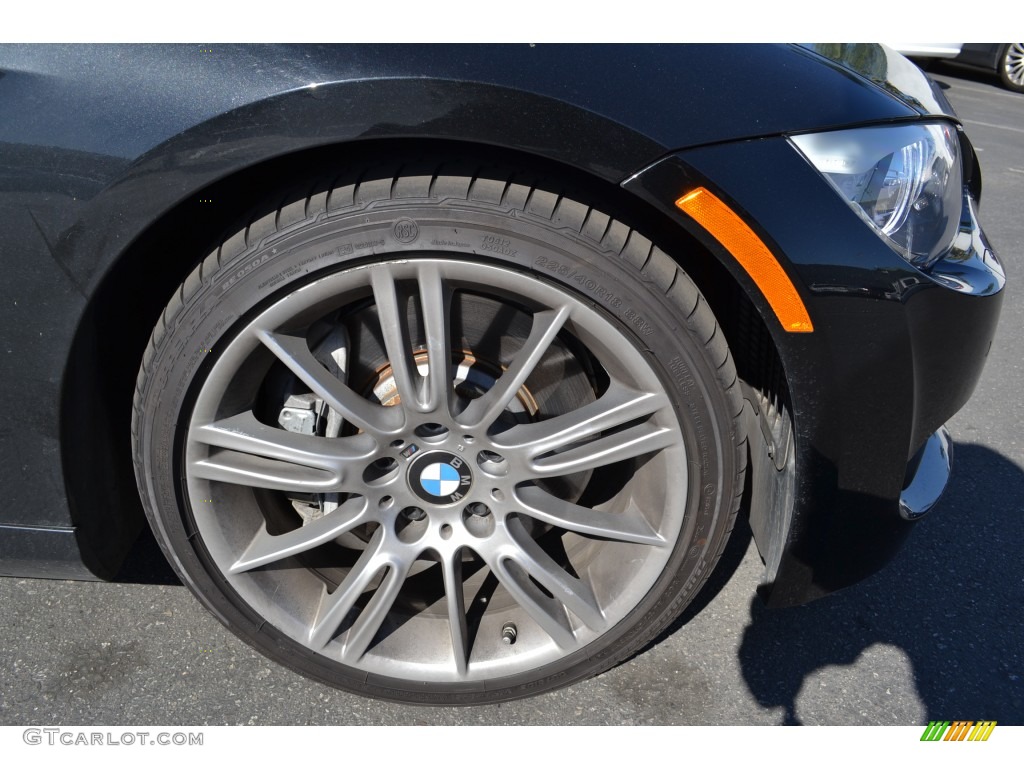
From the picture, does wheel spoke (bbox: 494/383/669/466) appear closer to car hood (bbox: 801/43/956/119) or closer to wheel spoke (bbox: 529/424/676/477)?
wheel spoke (bbox: 529/424/676/477)

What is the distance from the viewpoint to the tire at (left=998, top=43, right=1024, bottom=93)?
29.3 ft

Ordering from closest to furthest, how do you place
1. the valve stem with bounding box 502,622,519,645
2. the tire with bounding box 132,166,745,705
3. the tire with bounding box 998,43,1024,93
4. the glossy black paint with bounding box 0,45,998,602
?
the glossy black paint with bounding box 0,45,998,602, the tire with bounding box 132,166,745,705, the valve stem with bounding box 502,622,519,645, the tire with bounding box 998,43,1024,93

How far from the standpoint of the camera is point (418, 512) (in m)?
1.78

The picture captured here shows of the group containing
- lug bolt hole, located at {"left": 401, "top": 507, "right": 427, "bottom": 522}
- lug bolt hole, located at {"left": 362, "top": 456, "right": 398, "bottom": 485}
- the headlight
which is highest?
the headlight

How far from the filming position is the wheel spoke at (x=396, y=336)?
1547 mm

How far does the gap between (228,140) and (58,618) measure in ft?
4.42

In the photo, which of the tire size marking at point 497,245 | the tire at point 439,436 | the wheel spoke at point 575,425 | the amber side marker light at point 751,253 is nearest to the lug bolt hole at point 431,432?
the tire at point 439,436

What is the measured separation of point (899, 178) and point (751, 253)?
1.15ft

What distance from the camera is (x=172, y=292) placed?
174cm

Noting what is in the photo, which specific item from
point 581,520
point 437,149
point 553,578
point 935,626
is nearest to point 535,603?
point 553,578

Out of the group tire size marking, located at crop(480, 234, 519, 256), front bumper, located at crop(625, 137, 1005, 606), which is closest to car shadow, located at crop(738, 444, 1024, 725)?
front bumper, located at crop(625, 137, 1005, 606)

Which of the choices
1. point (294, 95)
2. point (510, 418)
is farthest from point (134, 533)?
point (294, 95)

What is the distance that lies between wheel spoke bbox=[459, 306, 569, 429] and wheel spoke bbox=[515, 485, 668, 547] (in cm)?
19

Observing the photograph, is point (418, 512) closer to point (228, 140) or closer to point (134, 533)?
point (134, 533)
